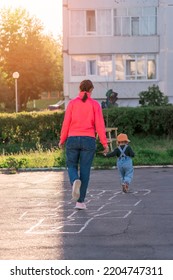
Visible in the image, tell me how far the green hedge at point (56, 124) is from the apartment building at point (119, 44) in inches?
736

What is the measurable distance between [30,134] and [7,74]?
62817mm

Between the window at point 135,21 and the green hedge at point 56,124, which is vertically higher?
the window at point 135,21

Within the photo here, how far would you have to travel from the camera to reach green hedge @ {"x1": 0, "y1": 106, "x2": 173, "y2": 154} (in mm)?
30250

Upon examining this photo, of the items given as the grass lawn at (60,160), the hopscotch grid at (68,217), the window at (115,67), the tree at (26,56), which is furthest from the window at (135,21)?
the tree at (26,56)

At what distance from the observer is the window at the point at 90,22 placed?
50.2 m

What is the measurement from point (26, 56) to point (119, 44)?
41.2 metres

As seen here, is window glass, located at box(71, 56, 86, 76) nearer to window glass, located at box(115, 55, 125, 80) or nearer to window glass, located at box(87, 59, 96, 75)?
window glass, located at box(87, 59, 96, 75)

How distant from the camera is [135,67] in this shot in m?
50.4

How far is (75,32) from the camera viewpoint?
5006cm

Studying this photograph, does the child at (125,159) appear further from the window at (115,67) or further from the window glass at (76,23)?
the window glass at (76,23)

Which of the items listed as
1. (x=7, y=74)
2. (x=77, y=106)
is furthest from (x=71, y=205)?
(x=7, y=74)

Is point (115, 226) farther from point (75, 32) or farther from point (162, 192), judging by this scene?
point (75, 32)

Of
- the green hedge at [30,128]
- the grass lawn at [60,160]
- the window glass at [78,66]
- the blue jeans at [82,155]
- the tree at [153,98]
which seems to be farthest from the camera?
the window glass at [78,66]

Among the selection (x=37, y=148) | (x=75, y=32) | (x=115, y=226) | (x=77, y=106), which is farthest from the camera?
(x=75, y=32)
